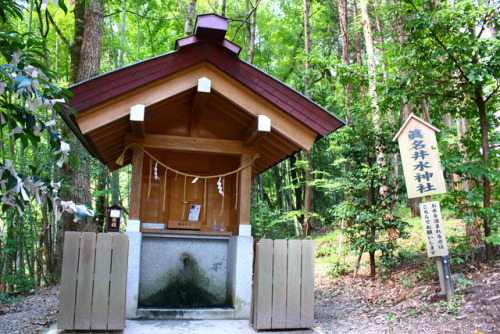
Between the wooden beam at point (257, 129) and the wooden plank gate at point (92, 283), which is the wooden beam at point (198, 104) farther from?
the wooden plank gate at point (92, 283)

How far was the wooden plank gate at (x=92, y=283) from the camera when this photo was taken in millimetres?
3518

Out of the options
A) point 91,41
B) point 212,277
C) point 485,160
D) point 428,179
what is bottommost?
point 212,277

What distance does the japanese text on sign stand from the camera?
4.93 m

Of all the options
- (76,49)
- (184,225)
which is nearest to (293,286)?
(184,225)

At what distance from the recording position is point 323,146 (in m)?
18.0

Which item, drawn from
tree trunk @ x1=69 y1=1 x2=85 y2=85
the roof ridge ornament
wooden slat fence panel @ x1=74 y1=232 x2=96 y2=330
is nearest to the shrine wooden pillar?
the roof ridge ornament

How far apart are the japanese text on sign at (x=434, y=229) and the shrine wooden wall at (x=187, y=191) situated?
2.68m

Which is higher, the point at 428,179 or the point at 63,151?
the point at 428,179

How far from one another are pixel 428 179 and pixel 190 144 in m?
3.33

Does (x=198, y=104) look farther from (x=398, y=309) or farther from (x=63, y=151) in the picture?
(x=398, y=309)

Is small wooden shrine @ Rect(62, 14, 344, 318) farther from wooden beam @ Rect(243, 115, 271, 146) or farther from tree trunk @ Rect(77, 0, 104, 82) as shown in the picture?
tree trunk @ Rect(77, 0, 104, 82)

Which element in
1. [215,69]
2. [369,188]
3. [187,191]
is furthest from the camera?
[369,188]

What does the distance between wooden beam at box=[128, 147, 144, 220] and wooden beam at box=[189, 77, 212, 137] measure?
2.75 ft

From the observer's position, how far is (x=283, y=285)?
4.04 m
